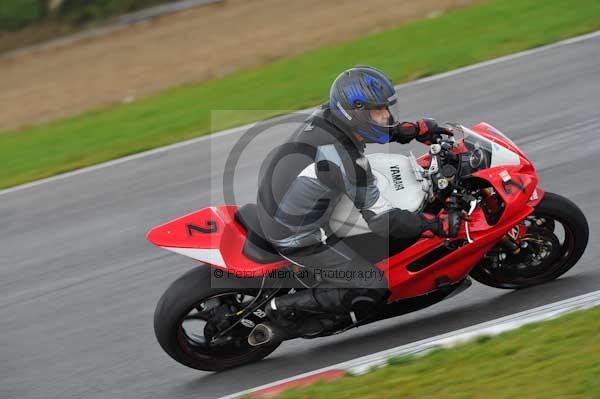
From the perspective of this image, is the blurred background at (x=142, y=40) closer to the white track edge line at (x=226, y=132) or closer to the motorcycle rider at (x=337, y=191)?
the white track edge line at (x=226, y=132)

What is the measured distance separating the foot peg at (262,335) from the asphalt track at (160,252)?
21cm

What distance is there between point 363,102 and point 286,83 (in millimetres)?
7704

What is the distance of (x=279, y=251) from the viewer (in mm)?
5609

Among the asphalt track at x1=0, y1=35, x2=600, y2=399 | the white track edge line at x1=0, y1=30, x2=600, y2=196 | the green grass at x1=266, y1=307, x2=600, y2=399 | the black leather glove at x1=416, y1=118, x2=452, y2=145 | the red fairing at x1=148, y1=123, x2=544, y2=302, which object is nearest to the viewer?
the green grass at x1=266, y1=307, x2=600, y2=399

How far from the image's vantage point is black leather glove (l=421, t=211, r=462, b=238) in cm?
543

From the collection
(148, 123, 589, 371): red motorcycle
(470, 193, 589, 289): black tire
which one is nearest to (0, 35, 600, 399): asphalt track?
(470, 193, 589, 289): black tire

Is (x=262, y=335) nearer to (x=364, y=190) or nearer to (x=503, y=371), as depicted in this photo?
(x=364, y=190)

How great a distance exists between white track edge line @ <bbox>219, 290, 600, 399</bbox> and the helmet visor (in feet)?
4.60

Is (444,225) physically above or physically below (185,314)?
above

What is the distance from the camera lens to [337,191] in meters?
5.38

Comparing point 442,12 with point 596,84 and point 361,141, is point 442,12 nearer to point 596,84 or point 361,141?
point 596,84

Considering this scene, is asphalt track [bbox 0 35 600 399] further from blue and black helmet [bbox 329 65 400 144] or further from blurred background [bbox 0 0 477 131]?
blurred background [bbox 0 0 477 131]

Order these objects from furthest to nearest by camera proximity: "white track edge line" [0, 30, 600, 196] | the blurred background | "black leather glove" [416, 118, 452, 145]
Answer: the blurred background < "white track edge line" [0, 30, 600, 196] < "black leather glove" [416, 118, 452, 145]

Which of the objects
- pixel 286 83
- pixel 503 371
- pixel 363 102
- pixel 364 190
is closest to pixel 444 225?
pixel 364 190
